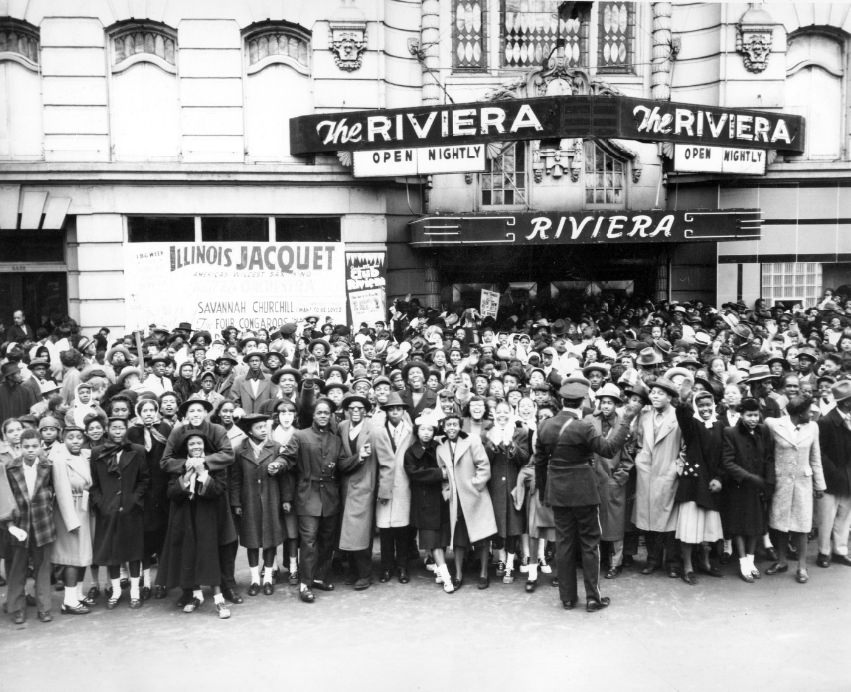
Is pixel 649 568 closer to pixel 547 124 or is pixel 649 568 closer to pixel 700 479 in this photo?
pixel 700 479

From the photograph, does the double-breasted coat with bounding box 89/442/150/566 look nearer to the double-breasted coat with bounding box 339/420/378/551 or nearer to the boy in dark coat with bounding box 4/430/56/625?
the boy in dark coat with bounding box 4/430/56/625

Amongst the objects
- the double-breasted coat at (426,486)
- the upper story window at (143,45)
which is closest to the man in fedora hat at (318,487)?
the double-breasted coat at (426,486)

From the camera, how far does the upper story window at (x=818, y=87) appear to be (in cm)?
1898

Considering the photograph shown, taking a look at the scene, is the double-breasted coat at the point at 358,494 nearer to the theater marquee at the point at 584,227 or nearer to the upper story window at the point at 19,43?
the theater marquee at the point at 584,227

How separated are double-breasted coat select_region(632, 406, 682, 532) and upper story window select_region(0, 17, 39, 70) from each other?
49.8ft

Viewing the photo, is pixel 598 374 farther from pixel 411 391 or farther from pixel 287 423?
pixel 287 423

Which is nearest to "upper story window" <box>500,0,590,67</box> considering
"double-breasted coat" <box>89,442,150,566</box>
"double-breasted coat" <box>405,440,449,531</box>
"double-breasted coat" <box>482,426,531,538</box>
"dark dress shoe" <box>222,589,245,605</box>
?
"double-breasted coat" <box>482,426,531,538</box>

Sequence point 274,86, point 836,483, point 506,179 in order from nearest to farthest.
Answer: point 836,483 → point 274,86 → point 506,179

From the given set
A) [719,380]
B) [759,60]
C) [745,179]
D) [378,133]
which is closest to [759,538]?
[719,380]

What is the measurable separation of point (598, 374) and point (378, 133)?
8.94 m

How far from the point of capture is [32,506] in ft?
23.9

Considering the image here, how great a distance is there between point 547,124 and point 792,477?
29.2 feet

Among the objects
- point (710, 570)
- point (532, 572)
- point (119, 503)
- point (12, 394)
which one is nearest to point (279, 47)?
point (12, 394)

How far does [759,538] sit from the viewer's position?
891 cm
